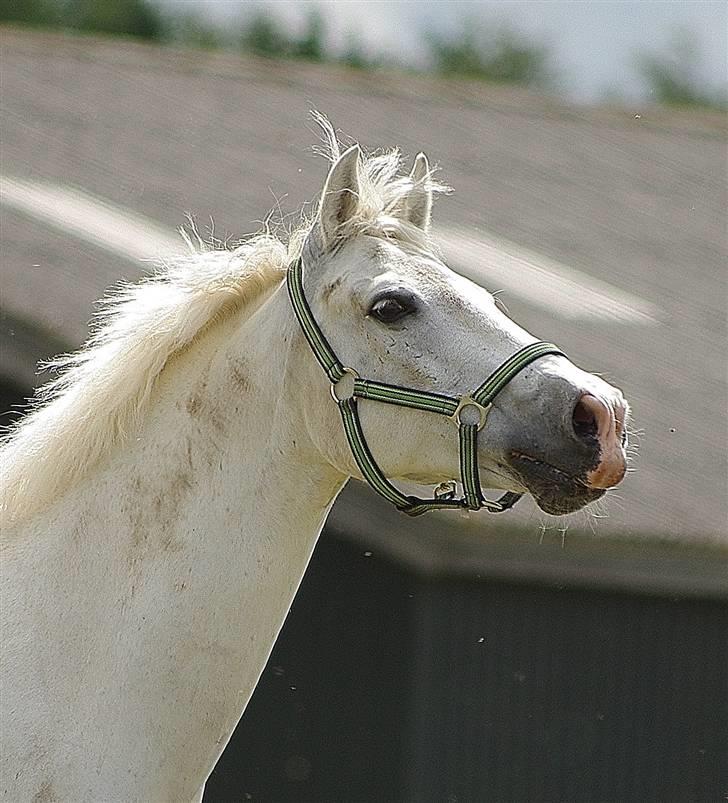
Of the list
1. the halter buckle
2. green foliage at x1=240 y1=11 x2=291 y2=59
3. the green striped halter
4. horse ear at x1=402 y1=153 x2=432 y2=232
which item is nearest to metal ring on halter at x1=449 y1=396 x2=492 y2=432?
the green striped halter

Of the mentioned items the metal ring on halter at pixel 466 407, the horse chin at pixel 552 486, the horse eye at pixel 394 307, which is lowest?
the horse chin at pixel 552 486

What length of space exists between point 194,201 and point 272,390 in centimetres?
618

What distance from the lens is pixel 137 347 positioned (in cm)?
317

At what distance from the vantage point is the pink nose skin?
9.00 ft

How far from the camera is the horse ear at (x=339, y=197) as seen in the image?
10.1ft

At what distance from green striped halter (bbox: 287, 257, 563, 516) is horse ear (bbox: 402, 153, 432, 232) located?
0.31 metres

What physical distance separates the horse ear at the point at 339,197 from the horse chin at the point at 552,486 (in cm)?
68

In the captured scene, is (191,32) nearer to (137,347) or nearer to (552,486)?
(137,347)

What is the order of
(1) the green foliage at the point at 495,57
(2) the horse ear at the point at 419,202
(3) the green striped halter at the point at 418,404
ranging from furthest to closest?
(1) the green foliage at the point at 495,57, (2) the horse ear at the point at 419,202, (3) the green striped halter at the point at 418,404

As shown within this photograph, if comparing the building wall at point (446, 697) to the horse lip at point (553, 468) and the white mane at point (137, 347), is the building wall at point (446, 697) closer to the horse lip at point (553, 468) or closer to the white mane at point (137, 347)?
the white mane at point (137, 347)

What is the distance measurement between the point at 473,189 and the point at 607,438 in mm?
8233

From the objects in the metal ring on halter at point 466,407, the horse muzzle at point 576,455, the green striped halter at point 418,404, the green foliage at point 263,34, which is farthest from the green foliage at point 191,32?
the horse muzzle at point 576,455

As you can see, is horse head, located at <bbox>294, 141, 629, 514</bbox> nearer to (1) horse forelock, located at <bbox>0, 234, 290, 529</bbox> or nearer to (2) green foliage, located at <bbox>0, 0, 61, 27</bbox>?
(1) horse forelock, located at <bbox>0, 234, 290, 529</bbox>

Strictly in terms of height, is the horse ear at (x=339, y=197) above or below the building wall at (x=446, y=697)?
above
